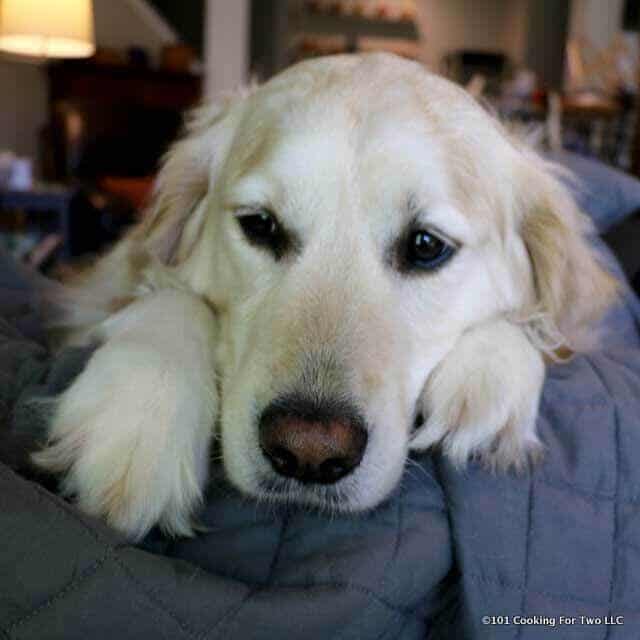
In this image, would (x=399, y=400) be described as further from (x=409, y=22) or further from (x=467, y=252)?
(x=409, y=22)

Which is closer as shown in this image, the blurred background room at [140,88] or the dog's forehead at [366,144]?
the dog's forehead at [366,144]

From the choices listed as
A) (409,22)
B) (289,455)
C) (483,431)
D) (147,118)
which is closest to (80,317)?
(289,455)

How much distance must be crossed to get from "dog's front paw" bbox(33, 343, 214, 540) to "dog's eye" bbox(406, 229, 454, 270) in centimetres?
43

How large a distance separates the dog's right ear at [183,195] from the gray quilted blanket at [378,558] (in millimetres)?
482

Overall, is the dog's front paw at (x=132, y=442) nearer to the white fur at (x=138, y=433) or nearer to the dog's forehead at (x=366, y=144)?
the white fur at (x=138, y=433)

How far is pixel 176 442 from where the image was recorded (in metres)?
0.90

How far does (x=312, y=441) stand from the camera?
0.87 meters

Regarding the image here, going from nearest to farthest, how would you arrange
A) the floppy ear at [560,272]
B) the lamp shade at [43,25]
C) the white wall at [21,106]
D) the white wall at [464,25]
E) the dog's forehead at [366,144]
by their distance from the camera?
the dog's forehead at [366,144] → the floppy ear at [560,272] → the lamp shade at [43,25] → the white wall at [21,106] → the white wall at [464,25]

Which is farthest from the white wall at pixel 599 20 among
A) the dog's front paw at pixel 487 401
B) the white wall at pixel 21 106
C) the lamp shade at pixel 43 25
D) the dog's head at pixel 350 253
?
the dog's front paw at pixel 487 401

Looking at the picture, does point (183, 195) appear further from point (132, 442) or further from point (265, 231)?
point (132, 442)

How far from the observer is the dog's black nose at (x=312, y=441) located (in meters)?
0.88

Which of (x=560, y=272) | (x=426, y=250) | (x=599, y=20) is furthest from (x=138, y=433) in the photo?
(x=599, y=20)

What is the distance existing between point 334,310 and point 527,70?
12846 millimetres

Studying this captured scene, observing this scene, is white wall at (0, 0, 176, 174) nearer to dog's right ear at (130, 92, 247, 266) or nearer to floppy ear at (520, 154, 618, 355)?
dog's right ear at (130, 92, 247, 266)
